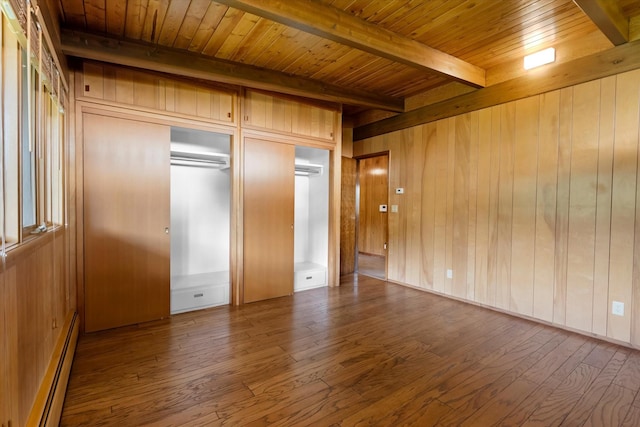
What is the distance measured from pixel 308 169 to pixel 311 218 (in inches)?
32.3

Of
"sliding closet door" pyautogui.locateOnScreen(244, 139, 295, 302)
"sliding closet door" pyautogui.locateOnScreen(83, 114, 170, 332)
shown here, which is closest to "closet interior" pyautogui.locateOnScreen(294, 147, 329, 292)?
"sliding closet door" pyautogui.locateOnScreen(244, 139, 295, 302)

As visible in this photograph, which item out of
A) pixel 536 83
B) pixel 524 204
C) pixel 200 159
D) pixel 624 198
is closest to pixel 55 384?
pixel 200 159

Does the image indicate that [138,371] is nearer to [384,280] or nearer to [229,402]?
[229,402]

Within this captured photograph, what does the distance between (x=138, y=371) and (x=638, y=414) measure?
323 cm

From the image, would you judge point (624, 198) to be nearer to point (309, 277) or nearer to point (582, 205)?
point (582, 205)

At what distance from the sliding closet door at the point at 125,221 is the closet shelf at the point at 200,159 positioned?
1.88 feet

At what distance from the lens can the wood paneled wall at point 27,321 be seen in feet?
3.70

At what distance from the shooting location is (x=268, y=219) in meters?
3.84

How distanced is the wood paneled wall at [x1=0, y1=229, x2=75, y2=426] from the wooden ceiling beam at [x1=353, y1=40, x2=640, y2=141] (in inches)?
167

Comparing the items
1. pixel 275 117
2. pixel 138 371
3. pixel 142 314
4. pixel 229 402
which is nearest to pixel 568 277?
pixel 229 402

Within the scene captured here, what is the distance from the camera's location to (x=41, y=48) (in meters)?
1.72

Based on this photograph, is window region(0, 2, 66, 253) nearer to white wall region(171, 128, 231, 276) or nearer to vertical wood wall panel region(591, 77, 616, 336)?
white wall region(171, 128, 231, 276)

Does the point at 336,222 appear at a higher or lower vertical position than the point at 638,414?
higher

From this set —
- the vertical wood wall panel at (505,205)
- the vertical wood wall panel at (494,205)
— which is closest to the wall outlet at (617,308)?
the vertical wood wall panel at (505,205)
